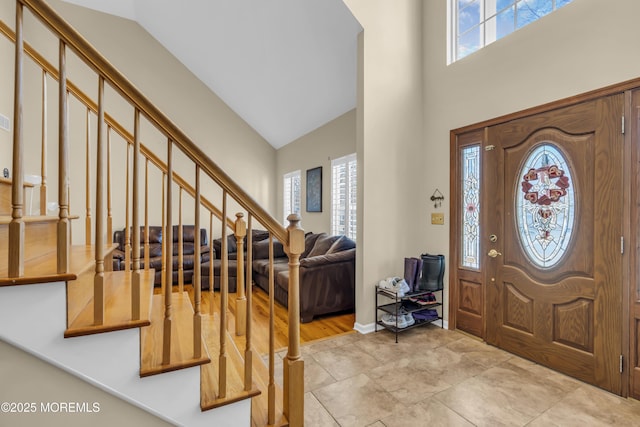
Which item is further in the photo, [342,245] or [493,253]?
[342,245]

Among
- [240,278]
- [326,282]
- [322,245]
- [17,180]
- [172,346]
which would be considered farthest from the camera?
[322,245]

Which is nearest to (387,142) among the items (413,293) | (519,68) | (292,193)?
(519,68)

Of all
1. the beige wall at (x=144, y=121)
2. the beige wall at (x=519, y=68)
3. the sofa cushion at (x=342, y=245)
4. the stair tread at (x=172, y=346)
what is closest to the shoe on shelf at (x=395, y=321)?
the beige wall at (x=519, y=68)

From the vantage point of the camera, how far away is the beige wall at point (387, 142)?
9.96 feet

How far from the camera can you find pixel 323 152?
5.16 metres

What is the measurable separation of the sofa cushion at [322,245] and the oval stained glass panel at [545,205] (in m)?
2.26

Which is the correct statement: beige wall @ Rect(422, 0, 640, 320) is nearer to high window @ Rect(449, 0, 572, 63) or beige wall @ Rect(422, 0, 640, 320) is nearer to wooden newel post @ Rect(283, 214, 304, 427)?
high window @ Rect(449, 0, 572, 63)

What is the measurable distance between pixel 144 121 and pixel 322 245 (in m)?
3.90

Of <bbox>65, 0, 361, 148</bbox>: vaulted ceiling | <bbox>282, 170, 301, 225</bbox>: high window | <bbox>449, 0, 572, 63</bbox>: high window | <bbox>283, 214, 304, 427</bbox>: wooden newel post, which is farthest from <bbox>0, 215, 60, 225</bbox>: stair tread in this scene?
<bbox>282, 170, 301, 225</bbox>: high window

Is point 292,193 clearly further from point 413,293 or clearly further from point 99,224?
point 99,224

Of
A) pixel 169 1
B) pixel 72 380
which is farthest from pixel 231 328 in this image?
pixel 169 1

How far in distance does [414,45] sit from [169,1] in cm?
372

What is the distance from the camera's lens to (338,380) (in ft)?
7.13

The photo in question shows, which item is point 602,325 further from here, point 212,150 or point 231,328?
point 212,150
